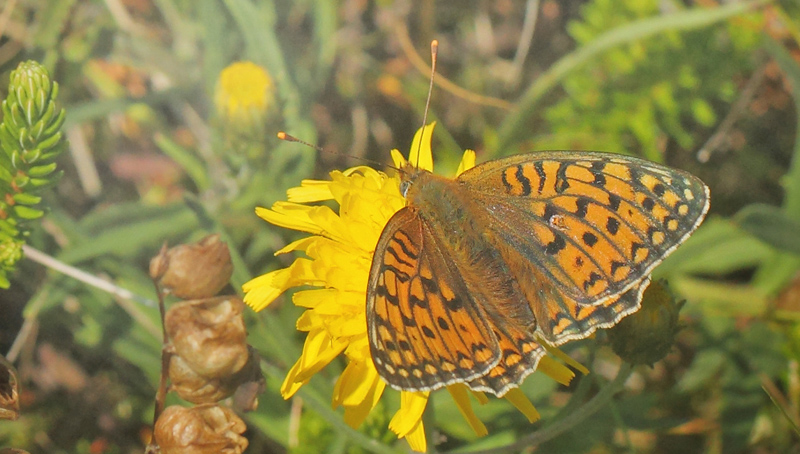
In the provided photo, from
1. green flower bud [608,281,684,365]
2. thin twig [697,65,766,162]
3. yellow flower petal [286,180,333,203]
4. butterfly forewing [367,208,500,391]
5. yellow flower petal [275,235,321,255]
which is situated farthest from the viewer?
thin twig [697,65,766,162]

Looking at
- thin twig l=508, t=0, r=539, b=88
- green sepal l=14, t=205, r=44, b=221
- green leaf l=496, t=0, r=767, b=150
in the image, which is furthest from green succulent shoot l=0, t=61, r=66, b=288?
thin twig l=508, t=0, r=539, b=88

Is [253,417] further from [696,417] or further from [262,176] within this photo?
[696,417]

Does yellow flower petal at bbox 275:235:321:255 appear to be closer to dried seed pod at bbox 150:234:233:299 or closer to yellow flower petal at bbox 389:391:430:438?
dried seed pod at bbox 150:234:233:299

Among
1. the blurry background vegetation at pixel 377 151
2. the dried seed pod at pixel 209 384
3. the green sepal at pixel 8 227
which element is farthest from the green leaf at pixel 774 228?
the green sepal at pixel 8 227

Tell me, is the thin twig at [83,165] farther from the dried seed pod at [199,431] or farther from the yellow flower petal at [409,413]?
the yellow flower petal at [409,413]

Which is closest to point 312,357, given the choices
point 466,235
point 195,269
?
point 195,269

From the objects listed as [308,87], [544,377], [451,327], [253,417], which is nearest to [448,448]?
[544,377]
